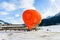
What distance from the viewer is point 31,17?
68.9ft

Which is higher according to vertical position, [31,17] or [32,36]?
[31,17]

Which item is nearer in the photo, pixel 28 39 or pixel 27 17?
pixel 28 39

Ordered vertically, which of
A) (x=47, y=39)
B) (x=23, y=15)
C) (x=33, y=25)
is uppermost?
(x=23, y=15)

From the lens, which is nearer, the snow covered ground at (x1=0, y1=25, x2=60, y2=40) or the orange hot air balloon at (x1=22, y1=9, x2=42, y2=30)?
the snow covered ground at (x1=0, y1=25, x2=60, y2=40)

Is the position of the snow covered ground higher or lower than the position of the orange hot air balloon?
lower

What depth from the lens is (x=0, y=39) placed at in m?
13.5

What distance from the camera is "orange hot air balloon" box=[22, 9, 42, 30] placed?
69.1 ft

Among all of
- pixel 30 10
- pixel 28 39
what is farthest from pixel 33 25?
pixel 28 39

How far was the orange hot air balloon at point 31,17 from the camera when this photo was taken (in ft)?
69.1

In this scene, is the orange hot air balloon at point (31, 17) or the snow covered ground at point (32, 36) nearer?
the snow covered ground at point (32, 36)

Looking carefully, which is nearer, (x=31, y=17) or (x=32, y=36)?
(x=32, y=36)

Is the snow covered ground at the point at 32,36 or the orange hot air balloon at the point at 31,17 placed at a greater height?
the orange hot air balloon at the point at 31,17

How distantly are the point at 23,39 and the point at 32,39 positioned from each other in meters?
0.72

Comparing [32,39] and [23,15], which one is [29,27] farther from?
[32,39]
